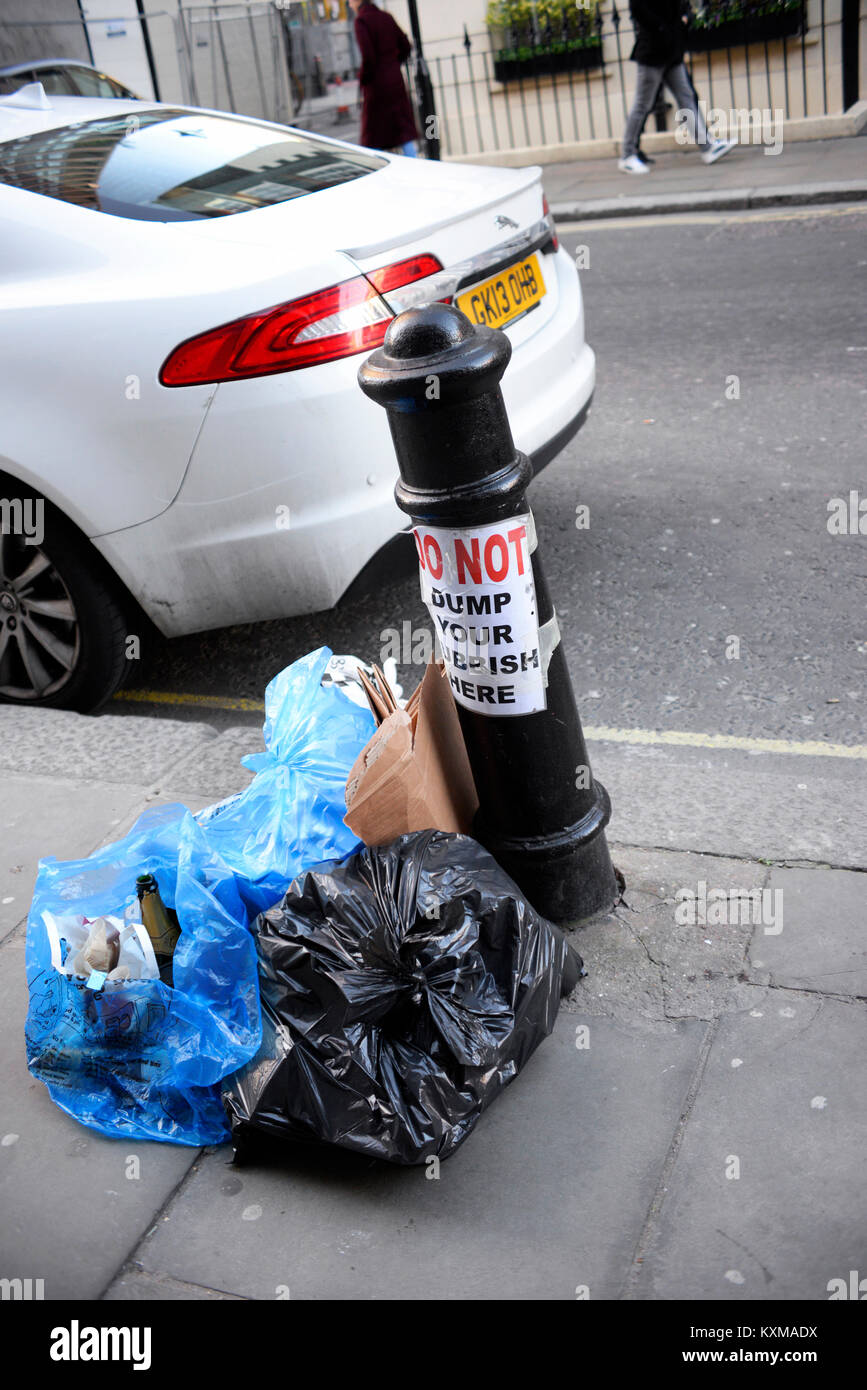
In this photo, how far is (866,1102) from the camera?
7.48 feet

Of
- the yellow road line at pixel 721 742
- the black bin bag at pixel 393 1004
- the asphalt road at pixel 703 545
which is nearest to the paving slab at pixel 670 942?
the black bin bag at pixel 393 1004

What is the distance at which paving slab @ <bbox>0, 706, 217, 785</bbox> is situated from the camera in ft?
11.9

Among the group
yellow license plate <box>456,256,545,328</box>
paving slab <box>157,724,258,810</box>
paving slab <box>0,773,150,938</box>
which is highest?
yellow license plate <box>456,256,545,328</box>

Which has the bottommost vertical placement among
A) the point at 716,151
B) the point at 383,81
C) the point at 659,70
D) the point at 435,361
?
the point at 716,151

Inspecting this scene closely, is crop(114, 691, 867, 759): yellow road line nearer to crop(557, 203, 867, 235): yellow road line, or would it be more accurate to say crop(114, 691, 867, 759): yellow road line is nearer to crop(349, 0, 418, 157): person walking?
crop(557, 203, 867, 235): yellow road line

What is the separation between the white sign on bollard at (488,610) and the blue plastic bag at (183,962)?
15.1 inches

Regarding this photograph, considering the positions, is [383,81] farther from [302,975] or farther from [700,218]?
[302,975]

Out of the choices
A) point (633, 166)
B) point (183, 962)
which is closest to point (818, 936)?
point (183, 962)

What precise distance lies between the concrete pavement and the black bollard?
0.24 meters

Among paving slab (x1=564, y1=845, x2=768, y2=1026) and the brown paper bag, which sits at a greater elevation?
the brown paper bag

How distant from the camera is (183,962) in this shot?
2363mm

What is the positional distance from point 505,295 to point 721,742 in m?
1.59

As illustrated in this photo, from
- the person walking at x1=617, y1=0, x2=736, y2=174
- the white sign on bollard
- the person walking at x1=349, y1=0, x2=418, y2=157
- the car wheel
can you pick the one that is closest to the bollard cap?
the white sign on bollard
